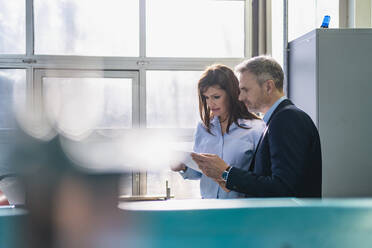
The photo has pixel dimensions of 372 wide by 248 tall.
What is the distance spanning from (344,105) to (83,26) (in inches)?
89.3

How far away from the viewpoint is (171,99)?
3139mm

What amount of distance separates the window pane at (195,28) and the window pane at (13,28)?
1105 mm

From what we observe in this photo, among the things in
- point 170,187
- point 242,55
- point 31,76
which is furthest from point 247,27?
point 31,76

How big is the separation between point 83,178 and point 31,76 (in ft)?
9.90

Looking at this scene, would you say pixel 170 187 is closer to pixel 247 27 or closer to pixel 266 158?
pixel 247 27

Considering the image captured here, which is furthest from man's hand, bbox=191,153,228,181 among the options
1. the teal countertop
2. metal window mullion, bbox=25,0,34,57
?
metal window mullion, bbox=25,0,34,57

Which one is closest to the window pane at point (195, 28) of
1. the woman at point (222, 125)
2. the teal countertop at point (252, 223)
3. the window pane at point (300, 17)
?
the window pane at point (300, 17)

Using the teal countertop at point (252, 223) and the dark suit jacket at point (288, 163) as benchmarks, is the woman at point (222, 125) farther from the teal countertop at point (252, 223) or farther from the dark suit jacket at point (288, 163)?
the teal countertop at point (252, 223)

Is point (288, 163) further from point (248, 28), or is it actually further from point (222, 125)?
point (248, 28)

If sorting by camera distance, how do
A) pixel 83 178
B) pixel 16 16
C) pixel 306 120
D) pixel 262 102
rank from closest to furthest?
pixel 83 178 < pixel 306 120 < pixel 262 102 < pixel 16 16

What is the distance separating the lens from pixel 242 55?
3.17 metres

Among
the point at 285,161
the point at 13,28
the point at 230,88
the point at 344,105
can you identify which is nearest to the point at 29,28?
the point at 13,28

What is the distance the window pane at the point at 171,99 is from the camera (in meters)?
3.09

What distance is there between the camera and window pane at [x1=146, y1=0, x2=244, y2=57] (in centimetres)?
306
